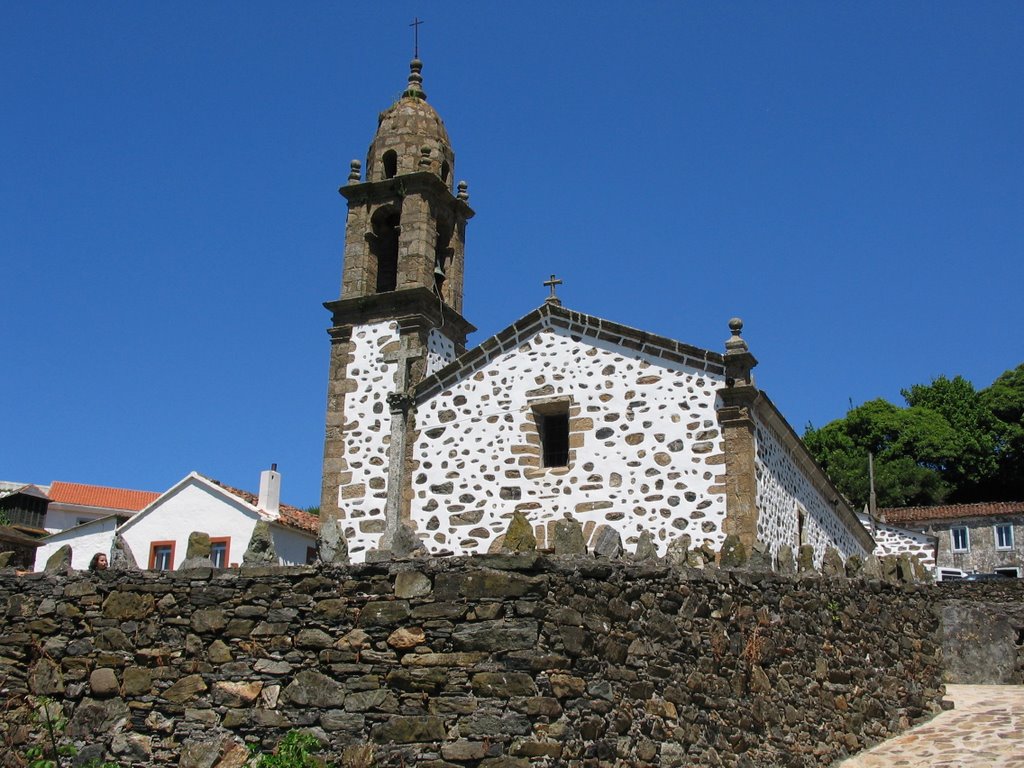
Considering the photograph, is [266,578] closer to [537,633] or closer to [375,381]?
[537,633]

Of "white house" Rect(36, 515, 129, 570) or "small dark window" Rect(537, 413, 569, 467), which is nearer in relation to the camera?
"small dark window" Rect(537, 413, 569, 467)

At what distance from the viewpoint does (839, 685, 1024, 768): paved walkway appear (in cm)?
1104

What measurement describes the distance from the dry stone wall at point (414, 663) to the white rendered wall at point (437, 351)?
30.8ft

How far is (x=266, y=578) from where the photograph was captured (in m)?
8.91

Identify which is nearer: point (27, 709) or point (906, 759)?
point (27, 709)

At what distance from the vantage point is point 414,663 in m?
8.16

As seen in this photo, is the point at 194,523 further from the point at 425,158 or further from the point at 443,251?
the point at 425,158

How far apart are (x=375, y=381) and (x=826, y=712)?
1002cm

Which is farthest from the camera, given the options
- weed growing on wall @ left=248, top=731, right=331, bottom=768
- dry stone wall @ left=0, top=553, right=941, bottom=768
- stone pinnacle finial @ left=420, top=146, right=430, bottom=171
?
stone pinnacle finial @ left=420, top=146, right=430, bottom=171

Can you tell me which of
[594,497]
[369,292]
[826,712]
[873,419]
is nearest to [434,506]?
[594,497]

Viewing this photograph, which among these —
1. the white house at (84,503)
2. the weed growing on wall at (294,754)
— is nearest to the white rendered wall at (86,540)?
the white house at (84,503)

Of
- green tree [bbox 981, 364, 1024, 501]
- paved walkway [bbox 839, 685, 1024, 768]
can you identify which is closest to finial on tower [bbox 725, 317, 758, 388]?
paved walkway [bbox 839, 685, 1024, 768]

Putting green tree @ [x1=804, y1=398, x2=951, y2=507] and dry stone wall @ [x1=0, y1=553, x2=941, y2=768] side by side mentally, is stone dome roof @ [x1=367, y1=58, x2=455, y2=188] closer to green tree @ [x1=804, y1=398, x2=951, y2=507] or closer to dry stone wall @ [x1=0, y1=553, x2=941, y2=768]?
dry stone wall @ [x1=0, y1=553, x2=941, y2=768]

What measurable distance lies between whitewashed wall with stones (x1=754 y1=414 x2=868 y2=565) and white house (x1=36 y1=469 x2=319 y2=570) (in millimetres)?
12090
